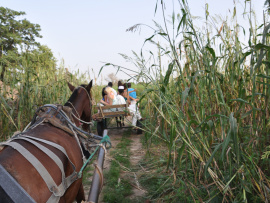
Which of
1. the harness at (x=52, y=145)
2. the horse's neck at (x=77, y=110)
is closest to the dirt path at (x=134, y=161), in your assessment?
the horse's neck at (x=77, y=110)

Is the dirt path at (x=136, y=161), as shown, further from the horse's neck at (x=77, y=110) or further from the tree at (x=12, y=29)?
the tree at (x=12, y=29)

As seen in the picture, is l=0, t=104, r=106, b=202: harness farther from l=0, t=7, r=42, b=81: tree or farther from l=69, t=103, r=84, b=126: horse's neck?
l=0, t=7, r=42, b=81: tree

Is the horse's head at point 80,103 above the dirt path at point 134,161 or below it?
above

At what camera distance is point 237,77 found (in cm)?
219

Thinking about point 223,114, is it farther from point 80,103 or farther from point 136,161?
point 136,161

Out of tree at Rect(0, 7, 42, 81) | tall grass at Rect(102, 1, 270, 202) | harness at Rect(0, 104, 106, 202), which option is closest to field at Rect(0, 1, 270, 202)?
tall grass at Rect(102, 1, 270, 202)

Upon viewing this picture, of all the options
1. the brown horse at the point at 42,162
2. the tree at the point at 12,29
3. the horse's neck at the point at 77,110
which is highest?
the tree at the point at 12,29

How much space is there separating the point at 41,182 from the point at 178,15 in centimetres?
211

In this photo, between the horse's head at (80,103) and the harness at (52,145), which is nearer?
the harness at (52,145)

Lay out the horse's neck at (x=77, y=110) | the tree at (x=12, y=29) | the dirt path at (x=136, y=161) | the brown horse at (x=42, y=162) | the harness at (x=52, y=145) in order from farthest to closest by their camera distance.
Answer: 1. the tree at (x=12, y=29)
2. the dirt path at (x=136, y=161)
3. the horse's neck at (x=77, y=110)
4. the harness at (x=52, y=145)
5. the brown horse at (x=42, y=162)

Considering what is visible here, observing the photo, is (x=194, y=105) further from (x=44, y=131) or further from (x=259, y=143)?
(x=44, y=131)

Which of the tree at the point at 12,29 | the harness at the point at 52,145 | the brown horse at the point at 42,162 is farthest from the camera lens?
the tree at the point at 12,29

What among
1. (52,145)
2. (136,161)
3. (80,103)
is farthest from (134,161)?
(52,145)

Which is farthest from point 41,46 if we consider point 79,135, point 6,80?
point 79,135
